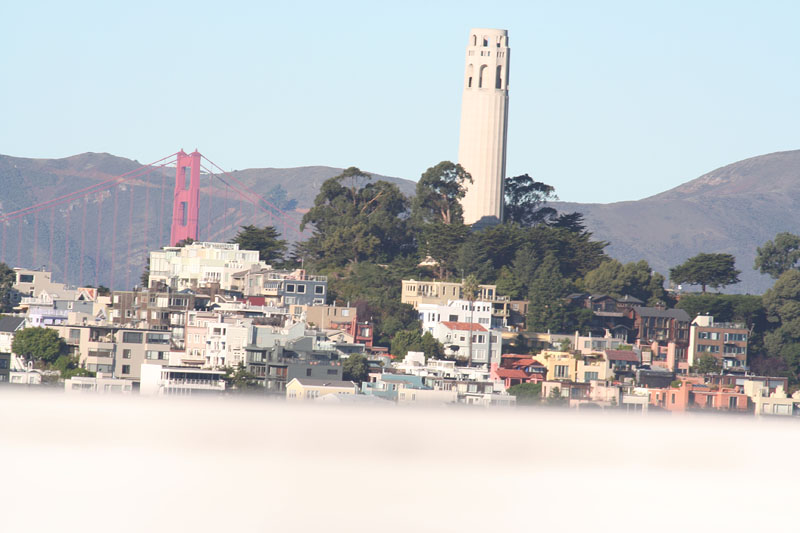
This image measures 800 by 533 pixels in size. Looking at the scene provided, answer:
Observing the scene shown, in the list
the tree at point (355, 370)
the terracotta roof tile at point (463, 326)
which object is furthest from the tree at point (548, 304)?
the tree at point (355, 370)

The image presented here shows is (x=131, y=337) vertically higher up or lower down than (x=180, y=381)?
higher up

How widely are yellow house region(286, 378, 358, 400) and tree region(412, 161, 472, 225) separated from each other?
15.4 metres

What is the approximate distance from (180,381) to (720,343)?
1637cm

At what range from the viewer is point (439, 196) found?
157 ft

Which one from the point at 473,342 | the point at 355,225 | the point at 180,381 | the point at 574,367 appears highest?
the point at 355,225

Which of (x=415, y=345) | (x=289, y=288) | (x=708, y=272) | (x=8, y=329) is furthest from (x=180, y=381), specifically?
(x=708, y=272)

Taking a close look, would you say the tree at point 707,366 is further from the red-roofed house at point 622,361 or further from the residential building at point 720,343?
the red-roofed house at point 622,361

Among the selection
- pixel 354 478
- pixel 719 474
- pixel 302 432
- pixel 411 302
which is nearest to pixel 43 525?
pixel 354 478

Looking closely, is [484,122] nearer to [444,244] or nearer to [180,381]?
[444,244]

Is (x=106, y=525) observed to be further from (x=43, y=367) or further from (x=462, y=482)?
(x=43, y=367)

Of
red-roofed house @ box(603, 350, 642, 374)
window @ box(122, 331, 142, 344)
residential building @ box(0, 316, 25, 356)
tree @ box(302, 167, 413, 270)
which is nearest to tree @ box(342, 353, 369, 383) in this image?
window @ box(122, 331, 142, 344)

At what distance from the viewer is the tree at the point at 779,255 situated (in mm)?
52134

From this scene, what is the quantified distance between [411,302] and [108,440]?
22.4 m

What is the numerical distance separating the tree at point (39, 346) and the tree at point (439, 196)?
13847 mm
